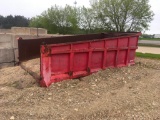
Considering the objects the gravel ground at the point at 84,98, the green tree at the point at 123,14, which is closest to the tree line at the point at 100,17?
the green tree at the point at 123,14

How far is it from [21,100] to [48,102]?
569 mm

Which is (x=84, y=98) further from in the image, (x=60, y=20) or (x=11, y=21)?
(x=11, y=21)

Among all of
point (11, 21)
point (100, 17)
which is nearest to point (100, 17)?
point (100, 17)

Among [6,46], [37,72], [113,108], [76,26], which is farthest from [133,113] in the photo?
[76,26]

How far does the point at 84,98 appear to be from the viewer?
513 cm

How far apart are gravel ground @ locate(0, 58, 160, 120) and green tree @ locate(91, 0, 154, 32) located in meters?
18.6

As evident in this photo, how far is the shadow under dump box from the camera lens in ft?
18.6

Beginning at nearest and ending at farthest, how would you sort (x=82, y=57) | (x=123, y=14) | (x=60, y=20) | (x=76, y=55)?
(x=76, y=55)
(x=82, y=57)
(x=123, y=14)
(x=60, y=20)

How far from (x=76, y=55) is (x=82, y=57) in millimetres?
213

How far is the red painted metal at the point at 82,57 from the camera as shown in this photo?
5664 millimetres

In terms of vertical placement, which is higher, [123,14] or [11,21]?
[123,14]

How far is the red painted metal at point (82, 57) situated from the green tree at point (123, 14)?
17.1 meters

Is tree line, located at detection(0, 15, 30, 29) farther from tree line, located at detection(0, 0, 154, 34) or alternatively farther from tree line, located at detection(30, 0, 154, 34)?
tree line, located at detection(30, 0, 154, 34)

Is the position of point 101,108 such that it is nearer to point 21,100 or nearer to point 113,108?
point 113,108
